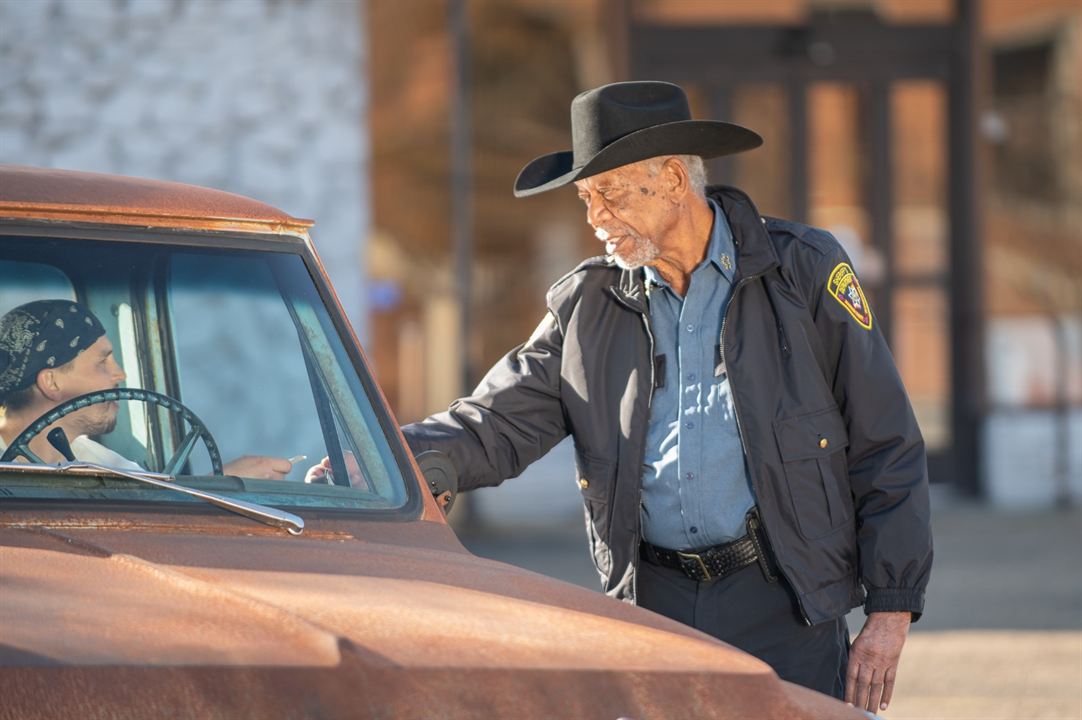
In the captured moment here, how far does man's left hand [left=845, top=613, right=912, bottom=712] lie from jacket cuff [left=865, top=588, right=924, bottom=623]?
0.02 m

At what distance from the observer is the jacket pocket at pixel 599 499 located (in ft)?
12.8

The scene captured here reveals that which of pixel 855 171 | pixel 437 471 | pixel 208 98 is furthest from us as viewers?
pixel 855 171

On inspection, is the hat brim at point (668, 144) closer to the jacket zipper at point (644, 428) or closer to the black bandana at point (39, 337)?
the jacket zipper at point (644, 428)

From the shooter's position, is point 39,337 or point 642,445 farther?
point 642,445

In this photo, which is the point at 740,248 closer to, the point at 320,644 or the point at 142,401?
the point at 142,401

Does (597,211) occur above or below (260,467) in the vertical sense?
A: above

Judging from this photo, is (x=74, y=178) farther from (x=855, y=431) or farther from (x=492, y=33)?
(x=492, y=33)

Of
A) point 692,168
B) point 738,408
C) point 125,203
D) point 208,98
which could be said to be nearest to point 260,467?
point 125,203

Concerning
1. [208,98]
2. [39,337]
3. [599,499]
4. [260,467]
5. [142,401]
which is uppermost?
[208,98]

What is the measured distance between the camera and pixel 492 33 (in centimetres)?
1070

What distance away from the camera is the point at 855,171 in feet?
37.4

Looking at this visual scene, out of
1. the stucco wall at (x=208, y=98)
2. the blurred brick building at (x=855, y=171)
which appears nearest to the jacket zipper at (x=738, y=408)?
the stucco wall at (x=208, y=98)

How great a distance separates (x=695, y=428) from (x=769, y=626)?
0.45 meters

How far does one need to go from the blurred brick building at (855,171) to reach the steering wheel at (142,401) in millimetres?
7159
